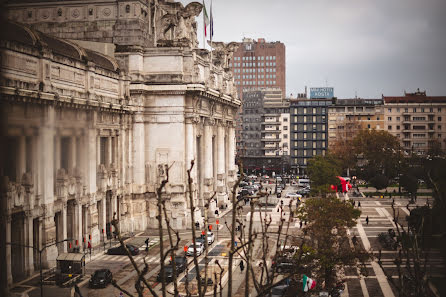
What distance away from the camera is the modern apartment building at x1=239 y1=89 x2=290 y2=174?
568 feet

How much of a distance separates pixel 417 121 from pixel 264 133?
157 ft

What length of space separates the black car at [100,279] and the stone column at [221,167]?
50.3 m

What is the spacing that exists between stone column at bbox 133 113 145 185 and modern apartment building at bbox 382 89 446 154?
350ft

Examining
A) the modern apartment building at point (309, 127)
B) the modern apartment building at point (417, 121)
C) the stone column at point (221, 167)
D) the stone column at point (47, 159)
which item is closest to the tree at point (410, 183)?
the stone column at point (221, 167)

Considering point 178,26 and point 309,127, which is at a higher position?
point 178,26

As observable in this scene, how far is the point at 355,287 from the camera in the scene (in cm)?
4753

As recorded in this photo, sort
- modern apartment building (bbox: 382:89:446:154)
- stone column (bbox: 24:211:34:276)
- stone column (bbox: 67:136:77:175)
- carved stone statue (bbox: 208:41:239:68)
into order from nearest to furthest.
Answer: stone column (bbox: 67:136:77:175)
stone column (bbox: 24:211:34:276)
carved stone statue (bbox: 208:41:239:68)
modern apartment building (bbox: 382:89:446:154)

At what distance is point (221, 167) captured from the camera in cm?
10038

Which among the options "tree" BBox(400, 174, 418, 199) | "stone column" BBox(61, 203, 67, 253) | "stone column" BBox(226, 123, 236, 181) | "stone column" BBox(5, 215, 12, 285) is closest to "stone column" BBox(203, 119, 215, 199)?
"stone column" BBox(226, 123, 236, 181)

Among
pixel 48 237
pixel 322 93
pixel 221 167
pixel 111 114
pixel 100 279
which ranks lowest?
pixel 100 279

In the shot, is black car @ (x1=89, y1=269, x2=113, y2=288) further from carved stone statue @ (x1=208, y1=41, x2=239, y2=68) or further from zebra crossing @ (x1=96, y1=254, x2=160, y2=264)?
carved stone statue @ (x1=208, y1=41, x2=239, y2=68)

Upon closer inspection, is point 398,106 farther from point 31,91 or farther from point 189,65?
point 31,91

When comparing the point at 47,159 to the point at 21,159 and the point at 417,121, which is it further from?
the point at 417,121

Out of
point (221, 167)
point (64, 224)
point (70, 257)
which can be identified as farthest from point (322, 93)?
point (70, 257)
